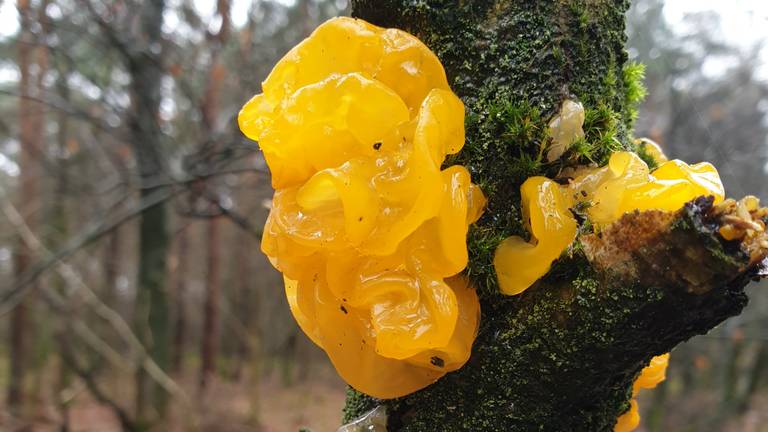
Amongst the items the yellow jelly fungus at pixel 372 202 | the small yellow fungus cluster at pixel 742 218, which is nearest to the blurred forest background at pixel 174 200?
the yellow jelly fungus at pixel 372 202

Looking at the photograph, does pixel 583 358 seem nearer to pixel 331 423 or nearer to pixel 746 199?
pixel 746 199

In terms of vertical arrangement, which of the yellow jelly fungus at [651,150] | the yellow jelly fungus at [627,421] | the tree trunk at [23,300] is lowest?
the tree trunk at [23,300]

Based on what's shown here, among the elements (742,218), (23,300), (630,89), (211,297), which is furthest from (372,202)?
(211,297)

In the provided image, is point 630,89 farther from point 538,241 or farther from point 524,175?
point 538,241

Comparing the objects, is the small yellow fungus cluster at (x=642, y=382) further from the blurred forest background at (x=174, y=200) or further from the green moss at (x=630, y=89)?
the blurred forest background at (x=174, y=200)

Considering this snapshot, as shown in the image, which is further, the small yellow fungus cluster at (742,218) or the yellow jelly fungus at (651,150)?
the yellow jelly fungus at (651,150)

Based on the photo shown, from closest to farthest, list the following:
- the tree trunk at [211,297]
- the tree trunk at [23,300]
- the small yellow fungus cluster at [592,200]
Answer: the small yellow fungus cluster at [592,200] < the tree trunk at [23,300] < the tree trunk at [211,297]

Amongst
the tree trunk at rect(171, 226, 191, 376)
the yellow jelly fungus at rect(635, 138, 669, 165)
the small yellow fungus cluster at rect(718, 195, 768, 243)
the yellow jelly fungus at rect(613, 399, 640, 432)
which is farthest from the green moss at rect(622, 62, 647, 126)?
the tree trunk at rect(171, 226, 191, 376)
